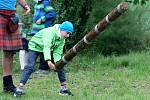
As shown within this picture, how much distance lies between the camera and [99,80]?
822cm

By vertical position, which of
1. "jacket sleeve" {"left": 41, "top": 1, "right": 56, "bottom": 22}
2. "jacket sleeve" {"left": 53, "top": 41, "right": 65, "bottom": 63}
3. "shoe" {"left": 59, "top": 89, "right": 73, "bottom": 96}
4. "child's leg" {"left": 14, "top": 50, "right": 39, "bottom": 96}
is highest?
"jacket sleeve" {"left": 41, "top": 1, "right": 56, "bottom": 22}

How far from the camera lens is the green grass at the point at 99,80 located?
672 cm

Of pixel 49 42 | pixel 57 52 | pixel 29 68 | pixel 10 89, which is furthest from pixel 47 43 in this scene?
pixel 10 89

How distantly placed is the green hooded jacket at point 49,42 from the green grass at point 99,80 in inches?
24.4

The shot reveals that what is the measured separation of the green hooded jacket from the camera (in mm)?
6410

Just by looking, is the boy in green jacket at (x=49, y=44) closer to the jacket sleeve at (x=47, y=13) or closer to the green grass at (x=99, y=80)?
the green grass at (x=99, y=80)

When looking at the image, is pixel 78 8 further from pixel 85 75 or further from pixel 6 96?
pixel 6 96

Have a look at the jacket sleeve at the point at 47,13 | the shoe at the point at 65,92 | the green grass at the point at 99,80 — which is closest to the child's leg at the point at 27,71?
the green grass at the point at 99,80

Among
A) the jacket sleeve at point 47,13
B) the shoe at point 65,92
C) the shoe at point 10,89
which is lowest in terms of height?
the shoe at point 65,92

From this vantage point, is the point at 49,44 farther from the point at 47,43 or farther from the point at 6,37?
the point at 6,37

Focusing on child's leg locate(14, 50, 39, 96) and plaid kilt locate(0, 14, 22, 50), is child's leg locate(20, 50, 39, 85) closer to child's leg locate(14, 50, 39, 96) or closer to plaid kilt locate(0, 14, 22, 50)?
child's leg locate(14, 50, 39, 96)

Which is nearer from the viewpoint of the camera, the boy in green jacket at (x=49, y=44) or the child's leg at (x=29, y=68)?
the boy in green jacket at (x=49, y=44)

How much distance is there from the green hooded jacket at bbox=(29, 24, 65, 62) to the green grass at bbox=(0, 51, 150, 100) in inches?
24.4

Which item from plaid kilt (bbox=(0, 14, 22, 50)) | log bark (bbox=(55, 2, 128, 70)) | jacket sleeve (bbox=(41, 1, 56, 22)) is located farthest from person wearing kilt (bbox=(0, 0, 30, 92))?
jacket sleeve (bbox=(41, 1, 56, 22))
